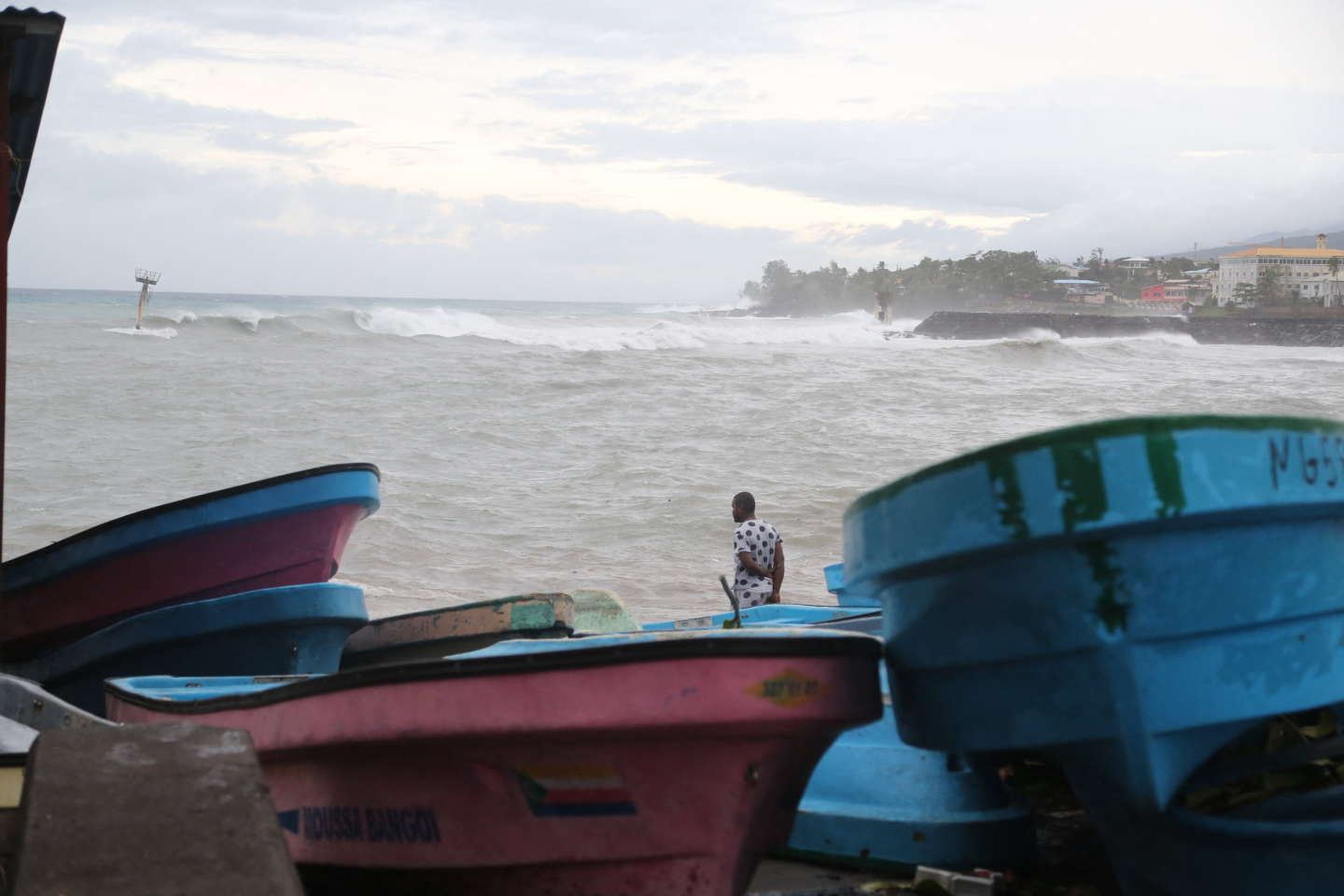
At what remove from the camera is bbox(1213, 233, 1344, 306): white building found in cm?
8862

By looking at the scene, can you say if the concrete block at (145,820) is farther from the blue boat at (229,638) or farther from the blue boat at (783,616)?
the blue boat at (783,616)

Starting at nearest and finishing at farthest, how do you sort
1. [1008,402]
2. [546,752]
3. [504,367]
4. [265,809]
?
[265,809] → [546,752] → [1008,402] → [504,367]

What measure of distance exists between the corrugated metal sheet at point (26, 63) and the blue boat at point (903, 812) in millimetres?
4166

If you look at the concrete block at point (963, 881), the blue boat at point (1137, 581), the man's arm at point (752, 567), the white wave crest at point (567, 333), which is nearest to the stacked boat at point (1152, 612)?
the blue boat at point (1137, 581)

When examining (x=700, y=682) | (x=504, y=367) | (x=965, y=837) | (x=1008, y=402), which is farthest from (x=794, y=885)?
(x=504, y=367)

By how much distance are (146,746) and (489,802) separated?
1.00 meters

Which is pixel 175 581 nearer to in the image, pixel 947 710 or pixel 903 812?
pixel 903 812

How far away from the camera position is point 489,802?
3.97 metres

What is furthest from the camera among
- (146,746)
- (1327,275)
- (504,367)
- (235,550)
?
(1327,275)

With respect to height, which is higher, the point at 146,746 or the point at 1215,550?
the point at 1215,550

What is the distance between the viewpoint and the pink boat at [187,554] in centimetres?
679

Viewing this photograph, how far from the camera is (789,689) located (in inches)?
138

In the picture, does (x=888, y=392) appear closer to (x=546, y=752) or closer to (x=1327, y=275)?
(x=546, y=752)

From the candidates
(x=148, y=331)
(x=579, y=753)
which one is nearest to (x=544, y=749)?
(x=579, y=753)
